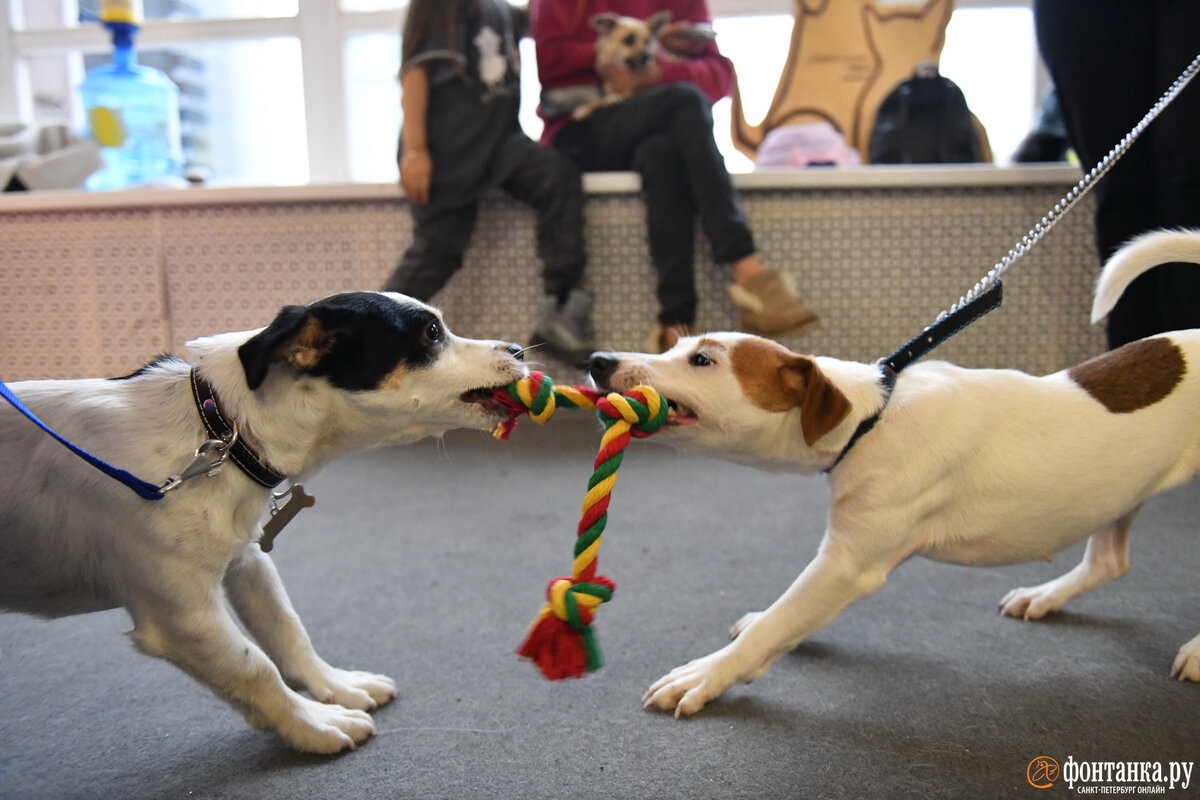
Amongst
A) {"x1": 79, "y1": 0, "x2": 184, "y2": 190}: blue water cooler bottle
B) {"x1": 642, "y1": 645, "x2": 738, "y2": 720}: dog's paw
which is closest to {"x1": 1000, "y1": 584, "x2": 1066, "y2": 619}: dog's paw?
{"x1": 642, "y1": 645, "x2": 738, "y2": 720}: dog's paw

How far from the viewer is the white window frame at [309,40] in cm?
346

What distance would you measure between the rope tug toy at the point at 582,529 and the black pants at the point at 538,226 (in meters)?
1.58

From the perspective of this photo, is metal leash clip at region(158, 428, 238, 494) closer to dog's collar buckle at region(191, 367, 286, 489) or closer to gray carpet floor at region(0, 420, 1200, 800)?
dog's collar buckle at region(191, 367, 286, 489)

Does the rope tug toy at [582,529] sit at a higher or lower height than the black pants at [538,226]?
lower

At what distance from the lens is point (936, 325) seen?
4.16 feet

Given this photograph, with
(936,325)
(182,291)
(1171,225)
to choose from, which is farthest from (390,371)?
(182,291)

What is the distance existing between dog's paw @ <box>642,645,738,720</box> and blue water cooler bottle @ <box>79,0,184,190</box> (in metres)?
2.86

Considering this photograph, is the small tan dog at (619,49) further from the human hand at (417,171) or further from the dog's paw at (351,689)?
the dog's paw at (351,689)

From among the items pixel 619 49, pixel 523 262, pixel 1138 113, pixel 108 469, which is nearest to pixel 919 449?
pixel 108 469

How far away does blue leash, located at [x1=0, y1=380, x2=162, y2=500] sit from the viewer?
2.99ft

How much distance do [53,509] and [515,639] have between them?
691 millimetres

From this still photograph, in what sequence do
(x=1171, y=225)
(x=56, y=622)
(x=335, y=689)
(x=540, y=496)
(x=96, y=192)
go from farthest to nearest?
(x=96, y=192) < (x=540, y=496) < (x=1171, y=225) < (x=56, y=622) < (x=335, y=689)

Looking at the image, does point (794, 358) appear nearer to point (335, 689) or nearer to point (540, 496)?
point (335, 689)

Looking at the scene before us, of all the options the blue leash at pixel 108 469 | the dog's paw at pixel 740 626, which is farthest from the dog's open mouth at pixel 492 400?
the dog's paw at pixel 740 626
